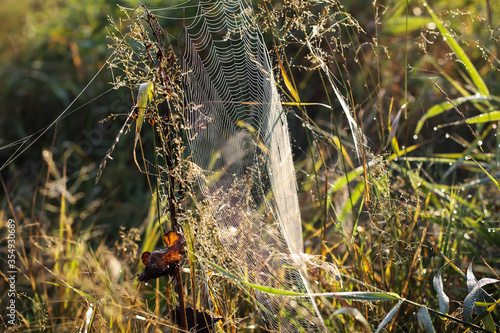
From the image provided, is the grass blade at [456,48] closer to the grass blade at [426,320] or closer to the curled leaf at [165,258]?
the grass blade at [426,320]

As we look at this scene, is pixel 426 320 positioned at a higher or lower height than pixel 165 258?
lower

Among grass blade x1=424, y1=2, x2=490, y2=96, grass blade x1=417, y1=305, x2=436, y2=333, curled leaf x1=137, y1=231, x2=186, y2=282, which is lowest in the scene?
grass blade x1=417, y1=305, x2=436, y2=333

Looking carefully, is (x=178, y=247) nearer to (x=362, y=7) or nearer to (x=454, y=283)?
(x=454, y=283)

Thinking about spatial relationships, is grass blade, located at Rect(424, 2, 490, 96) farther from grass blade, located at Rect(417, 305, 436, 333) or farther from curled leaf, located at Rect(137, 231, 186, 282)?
curled leaf, located at Rect(137, 231, 186, 282)

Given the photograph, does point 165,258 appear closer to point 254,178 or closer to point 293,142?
point 254,178

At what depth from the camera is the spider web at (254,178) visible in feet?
3.81

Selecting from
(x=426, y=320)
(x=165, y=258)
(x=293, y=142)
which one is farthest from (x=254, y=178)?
(x=293, y=142)

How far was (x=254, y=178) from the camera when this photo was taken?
1513 millimetres

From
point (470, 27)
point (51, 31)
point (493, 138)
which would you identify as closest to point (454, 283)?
point (493, 138)

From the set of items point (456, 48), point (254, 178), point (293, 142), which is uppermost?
point (456, 48)

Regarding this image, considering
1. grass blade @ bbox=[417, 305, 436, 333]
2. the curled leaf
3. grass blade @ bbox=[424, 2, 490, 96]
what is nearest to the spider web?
the curled leaf

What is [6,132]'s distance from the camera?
2979mm

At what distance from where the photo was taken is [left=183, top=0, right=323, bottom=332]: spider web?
116cm

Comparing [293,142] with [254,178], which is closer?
[254,178]
